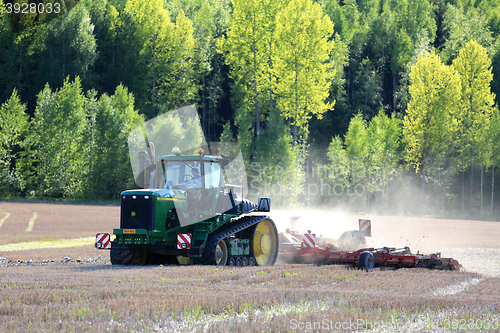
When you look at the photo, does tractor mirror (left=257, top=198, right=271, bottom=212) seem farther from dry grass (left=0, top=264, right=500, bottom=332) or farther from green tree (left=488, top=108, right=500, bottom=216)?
green tree (left=488, top=108, right=500, bottom=216)

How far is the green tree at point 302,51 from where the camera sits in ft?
165

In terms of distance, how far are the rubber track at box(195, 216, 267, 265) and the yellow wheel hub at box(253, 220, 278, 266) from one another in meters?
0.59

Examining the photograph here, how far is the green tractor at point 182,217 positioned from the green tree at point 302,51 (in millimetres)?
34668

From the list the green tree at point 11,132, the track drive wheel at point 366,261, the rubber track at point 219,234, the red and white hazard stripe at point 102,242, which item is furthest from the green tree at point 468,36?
the red and white hazard stripe at point 102,242

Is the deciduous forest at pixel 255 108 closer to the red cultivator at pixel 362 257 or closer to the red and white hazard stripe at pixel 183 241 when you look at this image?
the red cultivator at pixel 362 257

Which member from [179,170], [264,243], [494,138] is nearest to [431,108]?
[494,138]

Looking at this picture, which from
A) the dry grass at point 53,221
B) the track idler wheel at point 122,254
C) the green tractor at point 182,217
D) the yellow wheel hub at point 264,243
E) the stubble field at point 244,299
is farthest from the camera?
the dry grass at point 53,221

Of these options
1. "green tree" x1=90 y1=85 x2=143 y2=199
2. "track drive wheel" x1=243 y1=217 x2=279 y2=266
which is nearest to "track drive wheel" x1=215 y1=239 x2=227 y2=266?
"track drive wheel" x1=243 y1=217 x2=279 y2=266

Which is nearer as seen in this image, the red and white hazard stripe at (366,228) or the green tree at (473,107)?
the red and white hazard stripe at (366,228)

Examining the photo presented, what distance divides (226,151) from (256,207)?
1265 inches

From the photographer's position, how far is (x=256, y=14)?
51.8 meters

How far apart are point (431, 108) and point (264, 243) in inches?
1564

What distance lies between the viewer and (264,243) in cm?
1844

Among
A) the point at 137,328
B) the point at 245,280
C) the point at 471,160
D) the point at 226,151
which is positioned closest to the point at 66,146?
the point at 226,151
